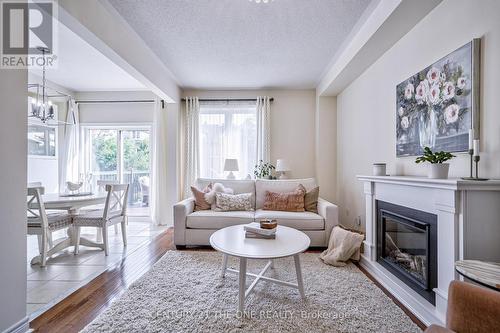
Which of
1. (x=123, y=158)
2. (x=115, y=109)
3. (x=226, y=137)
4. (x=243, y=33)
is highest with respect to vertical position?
(x=243, y=33)

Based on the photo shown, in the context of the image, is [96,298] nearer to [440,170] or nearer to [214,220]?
[214,220]

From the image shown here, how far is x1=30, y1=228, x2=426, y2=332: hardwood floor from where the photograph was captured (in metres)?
1.68

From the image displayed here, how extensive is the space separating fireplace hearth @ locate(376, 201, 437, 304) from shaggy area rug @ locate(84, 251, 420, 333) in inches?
10.0

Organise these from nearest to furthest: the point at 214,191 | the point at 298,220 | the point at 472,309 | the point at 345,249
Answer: the point at 472,309 < the point at 345,249 < the point at 298,220 < the point at 214,191

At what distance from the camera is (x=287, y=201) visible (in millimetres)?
3498

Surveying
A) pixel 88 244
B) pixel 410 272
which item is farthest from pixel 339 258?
pixel 88 244

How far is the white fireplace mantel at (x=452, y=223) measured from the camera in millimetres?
1396

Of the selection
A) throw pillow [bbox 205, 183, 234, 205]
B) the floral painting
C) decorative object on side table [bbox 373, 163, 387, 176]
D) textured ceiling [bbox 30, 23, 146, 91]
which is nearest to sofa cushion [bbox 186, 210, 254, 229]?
throw pillow [bbox 205, 183, 234, 205]

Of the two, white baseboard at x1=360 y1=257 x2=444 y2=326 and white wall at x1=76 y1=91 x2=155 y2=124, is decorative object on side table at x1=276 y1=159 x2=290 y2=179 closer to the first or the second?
Result: white baseboard at x1=360 y1=257 x2=444 y2=326

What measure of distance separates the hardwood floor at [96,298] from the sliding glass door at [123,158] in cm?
222

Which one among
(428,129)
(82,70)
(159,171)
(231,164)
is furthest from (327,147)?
(82,70)

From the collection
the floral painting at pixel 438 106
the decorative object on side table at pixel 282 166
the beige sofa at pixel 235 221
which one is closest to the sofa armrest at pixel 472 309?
the floral painting at pixel 438 106

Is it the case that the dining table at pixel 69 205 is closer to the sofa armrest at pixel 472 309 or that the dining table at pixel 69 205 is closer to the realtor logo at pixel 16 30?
the realtor logo at pixel 16 30

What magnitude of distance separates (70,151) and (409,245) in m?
5.75
